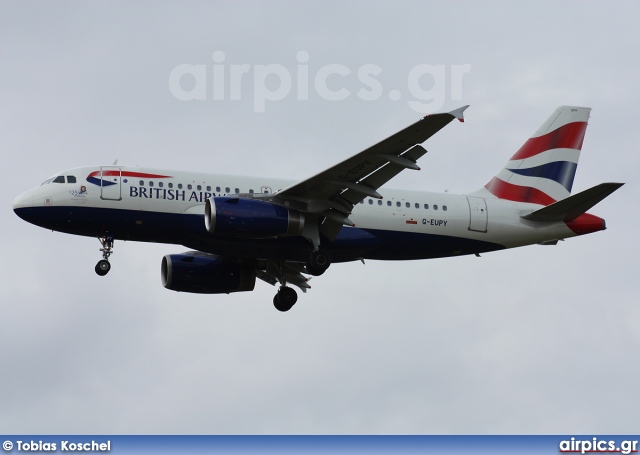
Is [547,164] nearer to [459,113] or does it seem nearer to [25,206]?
[459,113]

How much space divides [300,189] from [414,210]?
5008 millimetres

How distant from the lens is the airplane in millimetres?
40969

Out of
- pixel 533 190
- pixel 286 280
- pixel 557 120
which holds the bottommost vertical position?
pixel 286 280

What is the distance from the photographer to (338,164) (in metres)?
40.0

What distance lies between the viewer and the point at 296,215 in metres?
41.8

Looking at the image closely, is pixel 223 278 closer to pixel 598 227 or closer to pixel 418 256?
pixel 418 256

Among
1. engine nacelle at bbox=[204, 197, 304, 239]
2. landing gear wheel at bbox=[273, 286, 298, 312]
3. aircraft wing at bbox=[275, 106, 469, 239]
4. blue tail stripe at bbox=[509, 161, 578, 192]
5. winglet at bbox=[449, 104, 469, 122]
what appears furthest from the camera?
blue tail stripe at bbox=[509, 161, 578, 192]

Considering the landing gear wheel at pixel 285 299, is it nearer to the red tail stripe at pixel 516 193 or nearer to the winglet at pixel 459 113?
the red tail stripe at pixel 516 193

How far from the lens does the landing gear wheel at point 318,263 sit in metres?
42.5

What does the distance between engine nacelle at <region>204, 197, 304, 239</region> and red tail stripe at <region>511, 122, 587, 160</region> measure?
11.5 metres

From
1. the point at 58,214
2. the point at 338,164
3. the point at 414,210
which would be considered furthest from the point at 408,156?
the point at 58,214

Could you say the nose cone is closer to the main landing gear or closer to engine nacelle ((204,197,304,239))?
the main landing gear

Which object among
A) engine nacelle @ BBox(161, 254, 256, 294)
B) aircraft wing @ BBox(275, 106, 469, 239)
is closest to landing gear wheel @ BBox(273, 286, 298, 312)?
engine nacelle @ BBox(161, 254, 256, 294)

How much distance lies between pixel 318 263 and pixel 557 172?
37.1 ft
